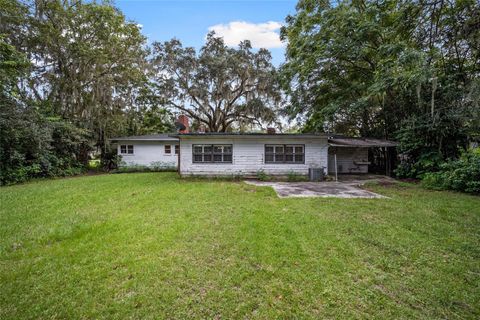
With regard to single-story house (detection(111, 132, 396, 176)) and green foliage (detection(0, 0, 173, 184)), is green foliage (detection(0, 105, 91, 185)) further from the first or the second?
single-story house (detection(111, 132, 396, 176))

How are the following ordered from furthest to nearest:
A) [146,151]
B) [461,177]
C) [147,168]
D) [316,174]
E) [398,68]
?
[146,151] < [147,168] < [316,174] < [398,68] < [461,177]

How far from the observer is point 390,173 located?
12.5 m

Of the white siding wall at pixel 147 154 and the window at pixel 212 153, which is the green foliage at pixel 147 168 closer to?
the white siding wall at pixel 147 154

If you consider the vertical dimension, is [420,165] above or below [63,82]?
below

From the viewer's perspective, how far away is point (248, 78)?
59.4ft

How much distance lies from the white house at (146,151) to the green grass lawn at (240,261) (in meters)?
10.2

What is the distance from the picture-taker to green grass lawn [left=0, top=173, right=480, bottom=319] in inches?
85.7

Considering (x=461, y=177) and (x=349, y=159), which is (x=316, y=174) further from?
(x=461, y=177)

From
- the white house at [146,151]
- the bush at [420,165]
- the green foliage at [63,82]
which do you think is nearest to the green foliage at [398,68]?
the bush at [420,165]

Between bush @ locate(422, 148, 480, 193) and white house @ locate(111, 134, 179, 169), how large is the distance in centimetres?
1505

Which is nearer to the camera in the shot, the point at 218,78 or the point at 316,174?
the point at 316,174

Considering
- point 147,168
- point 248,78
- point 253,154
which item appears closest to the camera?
point 253,154

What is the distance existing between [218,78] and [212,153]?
10004mm

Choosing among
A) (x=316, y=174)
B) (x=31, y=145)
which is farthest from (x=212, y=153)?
(x=31, y=145)
